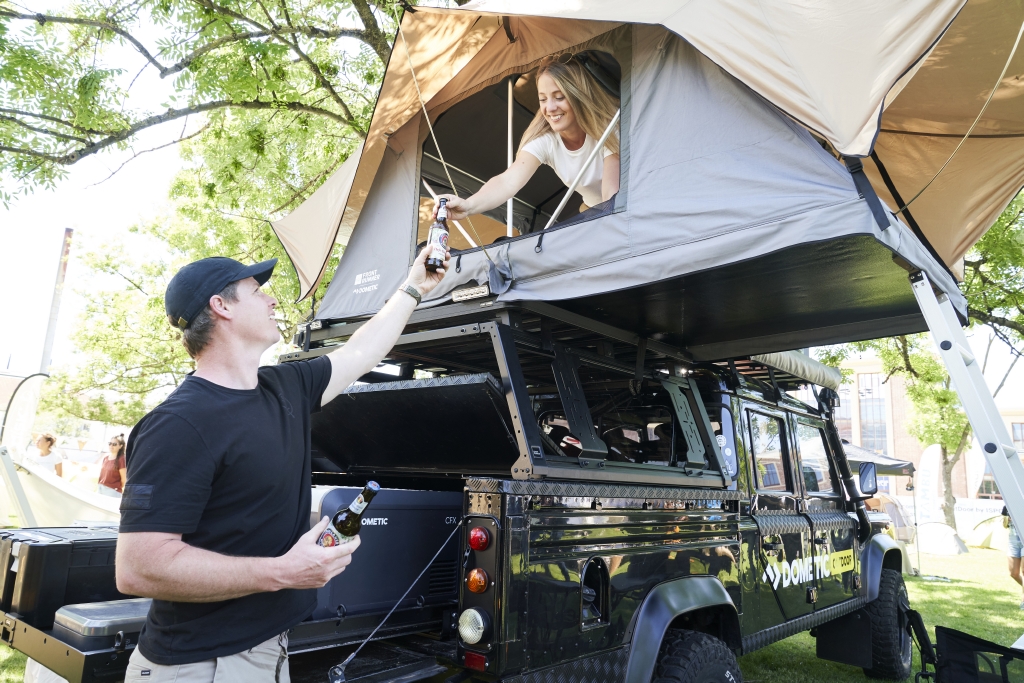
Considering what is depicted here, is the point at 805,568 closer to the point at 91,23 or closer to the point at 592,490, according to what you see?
the point at 592,490

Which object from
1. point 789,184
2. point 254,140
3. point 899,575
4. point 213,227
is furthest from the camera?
point 213,227

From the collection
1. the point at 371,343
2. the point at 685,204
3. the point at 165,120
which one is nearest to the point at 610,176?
the point at 685,204

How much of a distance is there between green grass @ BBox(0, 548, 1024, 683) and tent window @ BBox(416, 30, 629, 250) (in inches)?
164

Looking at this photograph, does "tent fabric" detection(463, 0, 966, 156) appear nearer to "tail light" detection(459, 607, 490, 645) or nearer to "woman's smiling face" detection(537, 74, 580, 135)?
"woman's smiling face" detection(537, 74, 580, 135)

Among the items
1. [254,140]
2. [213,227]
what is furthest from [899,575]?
[213,227]

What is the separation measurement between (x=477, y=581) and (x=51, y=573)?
5.38 ft

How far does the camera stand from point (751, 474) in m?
4.00

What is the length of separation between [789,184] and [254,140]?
695 centimetres

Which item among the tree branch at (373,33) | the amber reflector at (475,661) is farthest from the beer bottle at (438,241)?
the tree branch at (373,33)

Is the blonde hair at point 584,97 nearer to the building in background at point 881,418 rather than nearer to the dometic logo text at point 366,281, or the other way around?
the dometic logo text at point 366,281

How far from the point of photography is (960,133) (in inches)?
158

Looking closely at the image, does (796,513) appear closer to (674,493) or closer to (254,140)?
(674,493)

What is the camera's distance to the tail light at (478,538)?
2.37 m

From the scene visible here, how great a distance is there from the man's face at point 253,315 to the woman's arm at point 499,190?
159 cm
